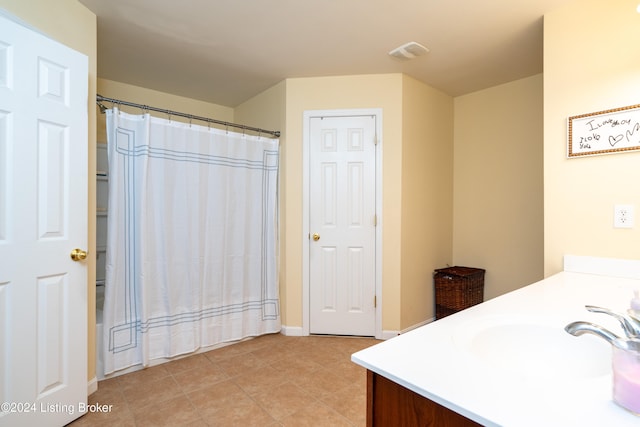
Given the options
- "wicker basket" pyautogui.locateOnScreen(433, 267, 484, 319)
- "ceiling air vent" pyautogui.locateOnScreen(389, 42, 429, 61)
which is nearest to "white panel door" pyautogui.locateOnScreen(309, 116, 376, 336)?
"ceiling air vent" pyautogui.locateOnScreen(389, 42, 429, 61)

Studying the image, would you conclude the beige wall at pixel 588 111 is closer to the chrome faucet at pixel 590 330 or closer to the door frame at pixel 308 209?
the door frame at pixel 308 209

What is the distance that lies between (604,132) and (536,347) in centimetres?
137

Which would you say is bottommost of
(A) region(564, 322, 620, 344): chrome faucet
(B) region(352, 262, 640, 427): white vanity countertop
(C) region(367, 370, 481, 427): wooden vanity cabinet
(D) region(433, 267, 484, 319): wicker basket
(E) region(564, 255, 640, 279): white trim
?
(D) region(433, 267, 484, 319): wicker basket

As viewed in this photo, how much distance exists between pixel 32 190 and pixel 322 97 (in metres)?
2.20

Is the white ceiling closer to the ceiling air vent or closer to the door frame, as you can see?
the ceiling air vent

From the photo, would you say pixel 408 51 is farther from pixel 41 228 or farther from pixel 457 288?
pixel 41 228

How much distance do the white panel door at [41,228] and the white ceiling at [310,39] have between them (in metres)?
0.65

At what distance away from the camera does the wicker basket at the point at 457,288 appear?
2975 mm

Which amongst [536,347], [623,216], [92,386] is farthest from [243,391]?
[623,216]

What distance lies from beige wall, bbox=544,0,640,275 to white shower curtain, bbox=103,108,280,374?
2131 millimetres

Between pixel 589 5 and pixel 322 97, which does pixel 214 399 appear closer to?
pixel 322 97

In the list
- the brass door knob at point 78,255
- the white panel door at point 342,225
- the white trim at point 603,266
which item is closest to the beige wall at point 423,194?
the white panel door at point 342,225

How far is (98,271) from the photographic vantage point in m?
2.76

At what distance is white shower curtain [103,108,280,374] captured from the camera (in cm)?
221
